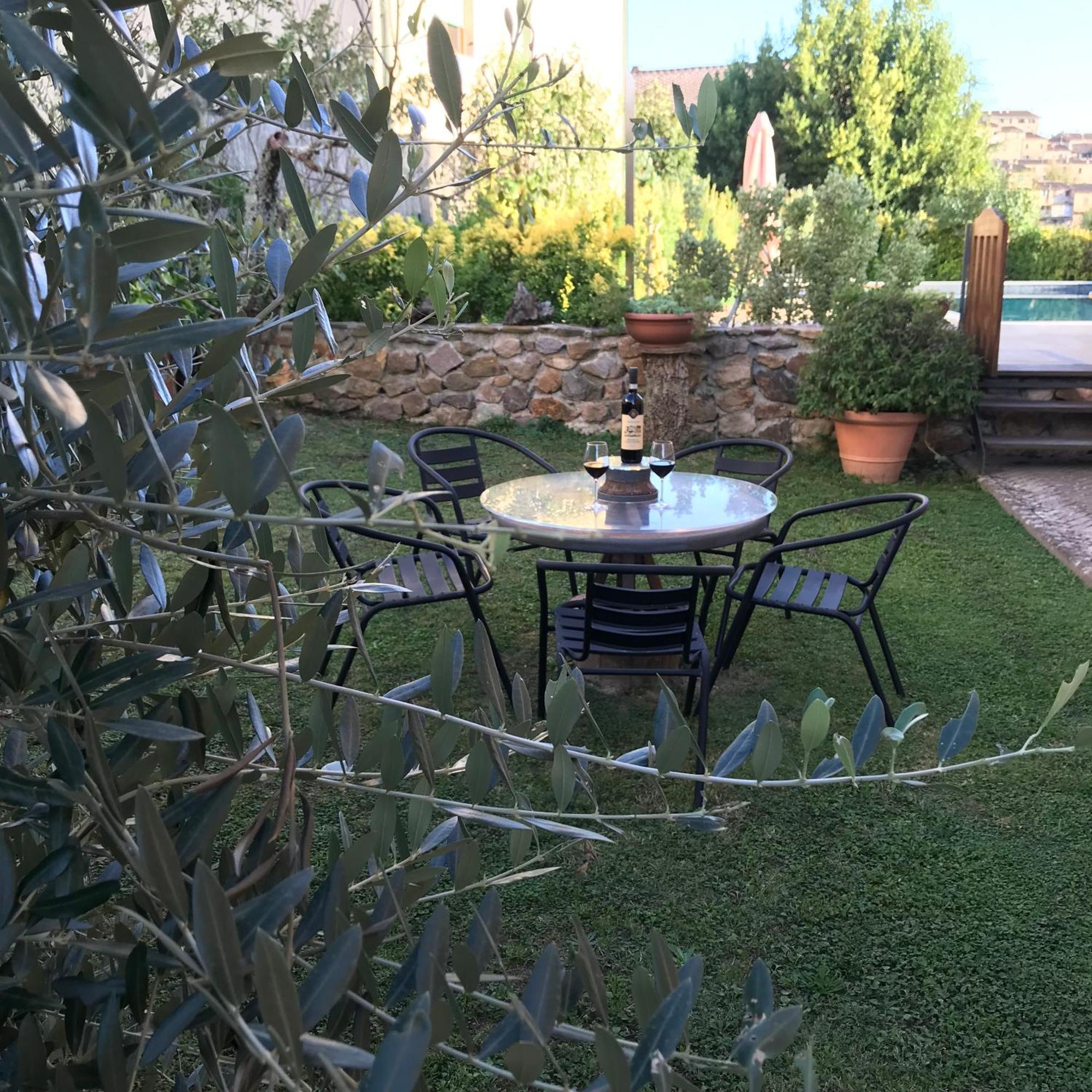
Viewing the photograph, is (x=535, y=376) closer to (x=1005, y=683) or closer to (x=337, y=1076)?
(x=1005, y=683)

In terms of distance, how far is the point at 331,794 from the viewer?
3057 mm

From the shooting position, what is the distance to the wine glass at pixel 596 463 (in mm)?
3941

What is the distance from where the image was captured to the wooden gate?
22.9 feet

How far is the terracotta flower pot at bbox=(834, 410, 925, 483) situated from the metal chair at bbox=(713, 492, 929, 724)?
2991 mm

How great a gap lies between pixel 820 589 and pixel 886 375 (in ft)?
11.0

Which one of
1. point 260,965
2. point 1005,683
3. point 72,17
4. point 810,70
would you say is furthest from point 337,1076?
point 810,70

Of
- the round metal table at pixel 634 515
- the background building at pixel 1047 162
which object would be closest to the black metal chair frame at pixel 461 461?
the round metal table at pixel 634 515

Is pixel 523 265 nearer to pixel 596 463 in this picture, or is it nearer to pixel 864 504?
pixel 596 463

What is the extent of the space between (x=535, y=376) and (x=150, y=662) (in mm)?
7522

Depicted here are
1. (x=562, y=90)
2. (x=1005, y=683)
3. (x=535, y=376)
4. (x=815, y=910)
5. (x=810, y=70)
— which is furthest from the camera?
(x=810, y=70)

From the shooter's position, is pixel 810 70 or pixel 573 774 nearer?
pixel 573 774

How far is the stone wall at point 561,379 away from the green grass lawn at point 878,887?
3.52m

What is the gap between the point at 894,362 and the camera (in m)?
6.67

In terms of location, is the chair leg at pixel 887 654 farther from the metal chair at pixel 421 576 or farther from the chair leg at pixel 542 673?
the metal chair at pixel 421 576
